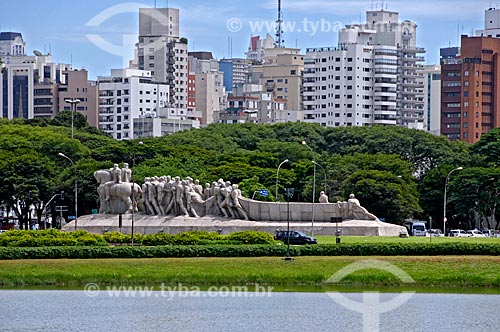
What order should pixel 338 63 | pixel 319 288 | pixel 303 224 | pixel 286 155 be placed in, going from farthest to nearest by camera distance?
pixel 338 63 < pixel 286 155 < pixel 303 224 < pixel 319 288

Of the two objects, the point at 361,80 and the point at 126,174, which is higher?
the point at 361,80

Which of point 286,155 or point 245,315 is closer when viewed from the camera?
point 245,315

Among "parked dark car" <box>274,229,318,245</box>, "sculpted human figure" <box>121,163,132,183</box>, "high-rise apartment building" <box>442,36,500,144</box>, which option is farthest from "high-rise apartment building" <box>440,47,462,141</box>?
"parked dark car" <box>274,229,318,245</box>

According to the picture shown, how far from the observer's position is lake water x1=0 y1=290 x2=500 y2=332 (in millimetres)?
45125

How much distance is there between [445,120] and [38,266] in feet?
406

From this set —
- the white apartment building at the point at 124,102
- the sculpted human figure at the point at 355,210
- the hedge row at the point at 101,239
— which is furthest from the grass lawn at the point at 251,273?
the white apartment building at the point at 124,102

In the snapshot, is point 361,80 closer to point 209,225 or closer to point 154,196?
point 154,196

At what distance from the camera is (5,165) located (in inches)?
3880

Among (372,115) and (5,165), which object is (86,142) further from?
(372,115)

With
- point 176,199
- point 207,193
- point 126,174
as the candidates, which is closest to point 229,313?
point 176,199

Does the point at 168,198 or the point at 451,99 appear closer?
the point at 168,198

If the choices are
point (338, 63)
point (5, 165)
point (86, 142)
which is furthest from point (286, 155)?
point (338, 63)

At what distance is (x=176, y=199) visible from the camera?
7975 cm

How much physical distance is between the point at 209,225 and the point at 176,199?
10.5 ft
